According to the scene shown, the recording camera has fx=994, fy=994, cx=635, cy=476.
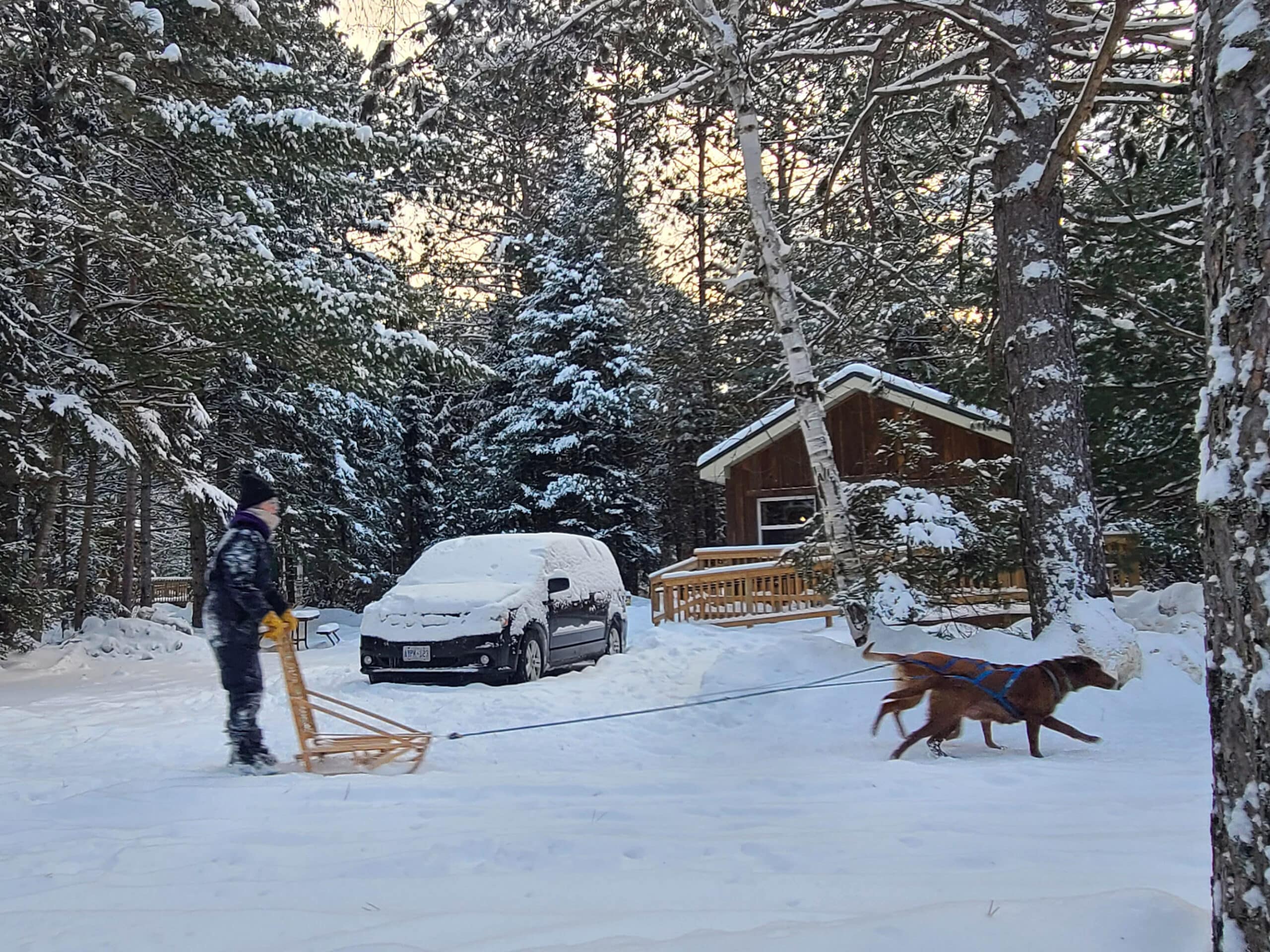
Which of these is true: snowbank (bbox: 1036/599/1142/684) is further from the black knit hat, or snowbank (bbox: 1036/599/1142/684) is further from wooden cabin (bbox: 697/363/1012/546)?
wooden cabin (bbox: 697/363/1012/546)

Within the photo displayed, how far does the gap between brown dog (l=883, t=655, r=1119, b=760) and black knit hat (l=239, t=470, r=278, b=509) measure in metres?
4.48

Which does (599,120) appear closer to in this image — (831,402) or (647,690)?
(647,690)

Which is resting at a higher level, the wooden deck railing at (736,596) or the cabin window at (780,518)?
the cabin window at (780,518)

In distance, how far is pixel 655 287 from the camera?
27.5 meters

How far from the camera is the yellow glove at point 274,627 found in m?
6.12

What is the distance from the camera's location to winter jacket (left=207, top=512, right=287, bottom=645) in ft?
20.2

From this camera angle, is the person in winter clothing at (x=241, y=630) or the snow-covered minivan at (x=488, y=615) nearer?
the person in winter clothing at (x=241, y=630)

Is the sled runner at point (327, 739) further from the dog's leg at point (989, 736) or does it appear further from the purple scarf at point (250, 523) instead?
the dog's leg at point (989, 736)

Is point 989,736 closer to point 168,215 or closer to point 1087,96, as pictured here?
point 1087,96

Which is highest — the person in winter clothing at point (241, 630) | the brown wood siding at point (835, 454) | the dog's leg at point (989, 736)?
the brown wood siding at point (835, 454)

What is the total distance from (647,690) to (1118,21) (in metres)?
7.13

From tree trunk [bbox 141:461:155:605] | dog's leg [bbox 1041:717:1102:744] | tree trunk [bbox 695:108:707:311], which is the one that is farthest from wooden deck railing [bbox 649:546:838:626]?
dog's leg [bbox 1041:717:1102:744]

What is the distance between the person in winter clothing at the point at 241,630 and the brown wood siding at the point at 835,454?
48.3 feet

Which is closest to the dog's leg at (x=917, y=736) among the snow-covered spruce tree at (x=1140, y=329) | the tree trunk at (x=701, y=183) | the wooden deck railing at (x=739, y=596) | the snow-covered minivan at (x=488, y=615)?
the snow-covered minivan at (x=488, y=615)
